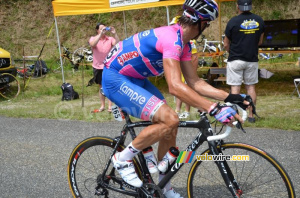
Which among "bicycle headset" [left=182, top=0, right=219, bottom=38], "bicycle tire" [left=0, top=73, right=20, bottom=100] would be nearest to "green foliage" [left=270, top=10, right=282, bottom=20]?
"bicycle tire" [left=0, top=73, right=20, bottom=100]

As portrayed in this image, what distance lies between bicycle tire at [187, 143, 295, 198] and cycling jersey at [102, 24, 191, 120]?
66 cm

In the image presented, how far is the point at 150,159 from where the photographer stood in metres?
3.69

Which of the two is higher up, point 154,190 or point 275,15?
point 275,15

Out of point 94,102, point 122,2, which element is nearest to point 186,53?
point 122,2

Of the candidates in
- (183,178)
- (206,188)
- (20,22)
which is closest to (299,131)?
(183,178)

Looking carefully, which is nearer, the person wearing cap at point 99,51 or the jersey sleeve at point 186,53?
the jersey sleeve at point 186,53

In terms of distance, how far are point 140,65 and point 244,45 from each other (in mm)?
4445

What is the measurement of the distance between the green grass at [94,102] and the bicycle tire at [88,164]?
13.2 ft

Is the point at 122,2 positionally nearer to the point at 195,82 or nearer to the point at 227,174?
the point at 195,82

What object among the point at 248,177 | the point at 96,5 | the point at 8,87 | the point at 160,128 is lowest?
the point at 8,87

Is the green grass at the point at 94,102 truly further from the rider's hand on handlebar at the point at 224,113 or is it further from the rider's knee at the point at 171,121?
the rider's hand on handlebar at the point at 224,113

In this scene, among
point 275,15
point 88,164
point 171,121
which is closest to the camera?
point 171,121

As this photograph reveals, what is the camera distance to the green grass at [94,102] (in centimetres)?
823

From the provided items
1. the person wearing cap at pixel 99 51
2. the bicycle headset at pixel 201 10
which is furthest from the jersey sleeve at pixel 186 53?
the person wearing cap at pixel 99 51
